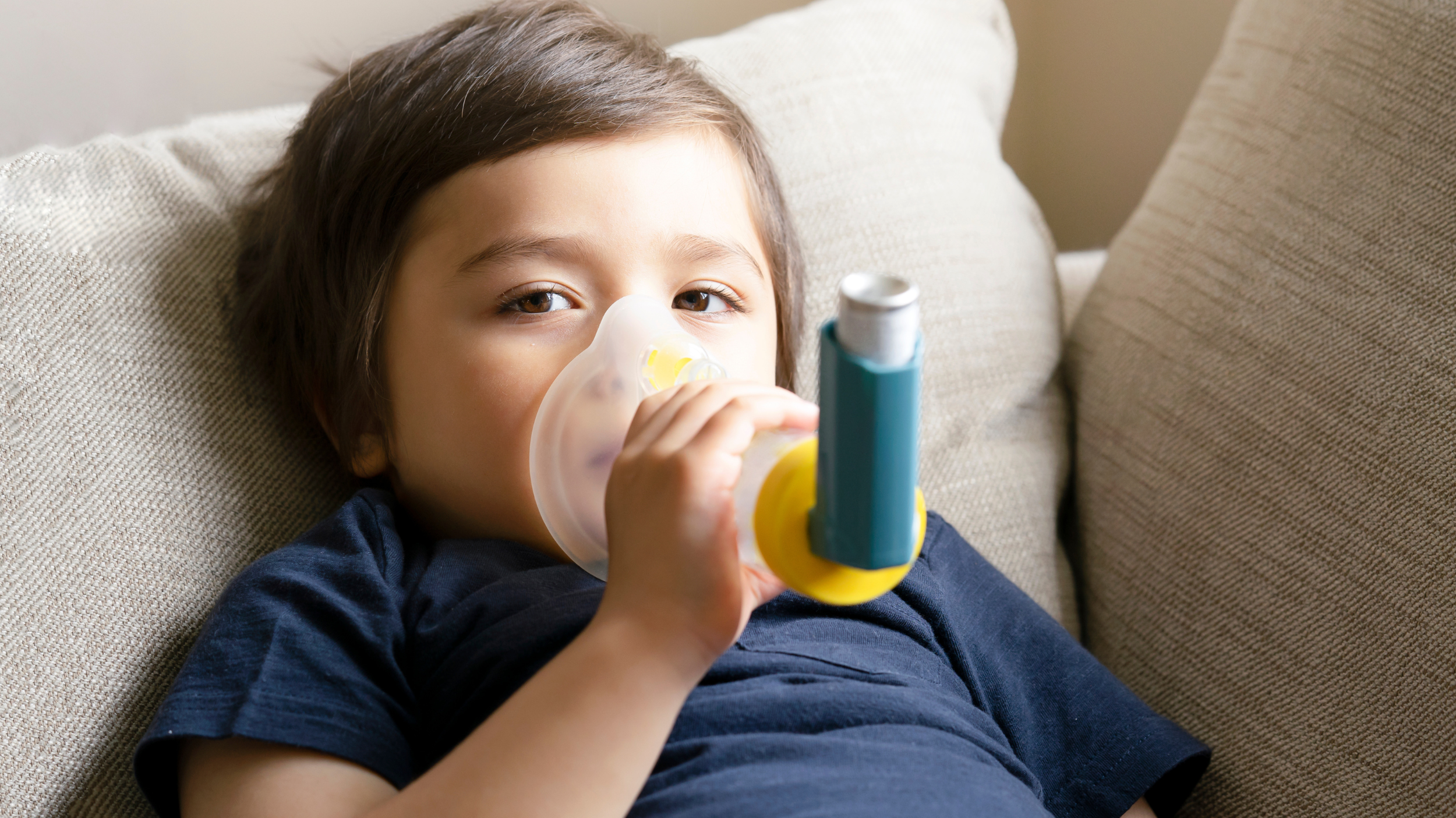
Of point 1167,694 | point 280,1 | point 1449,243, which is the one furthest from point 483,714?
point 280,1

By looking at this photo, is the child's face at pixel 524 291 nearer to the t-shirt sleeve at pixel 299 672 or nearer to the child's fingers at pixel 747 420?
the t-shirt sleeve at pixel 299 672

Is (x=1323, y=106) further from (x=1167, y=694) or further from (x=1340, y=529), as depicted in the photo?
(x=1167, y=694)

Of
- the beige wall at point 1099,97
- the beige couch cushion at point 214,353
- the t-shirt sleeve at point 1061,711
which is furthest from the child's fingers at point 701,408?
the beige wall at point 1099,97

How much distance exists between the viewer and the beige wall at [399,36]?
116 cm

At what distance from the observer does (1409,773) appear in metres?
0.79

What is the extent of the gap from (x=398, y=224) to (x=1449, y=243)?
0.82 m

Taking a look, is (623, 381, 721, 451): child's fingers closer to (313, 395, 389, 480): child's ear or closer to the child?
the child

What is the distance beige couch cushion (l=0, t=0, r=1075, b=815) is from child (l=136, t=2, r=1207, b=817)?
6 centimetres

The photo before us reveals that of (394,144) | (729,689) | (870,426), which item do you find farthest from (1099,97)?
(870,426)

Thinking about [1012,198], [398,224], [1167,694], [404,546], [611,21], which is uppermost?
[611,21]

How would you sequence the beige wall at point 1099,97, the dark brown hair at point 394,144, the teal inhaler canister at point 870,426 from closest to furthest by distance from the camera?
1. the teal inhaler canister at point 870,426
2. the dark brown hair at point 394,144
3. the beige wall at point 1099,97

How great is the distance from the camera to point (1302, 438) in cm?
89

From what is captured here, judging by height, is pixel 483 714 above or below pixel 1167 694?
above

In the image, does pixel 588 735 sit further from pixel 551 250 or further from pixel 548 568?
pixel 551 250
